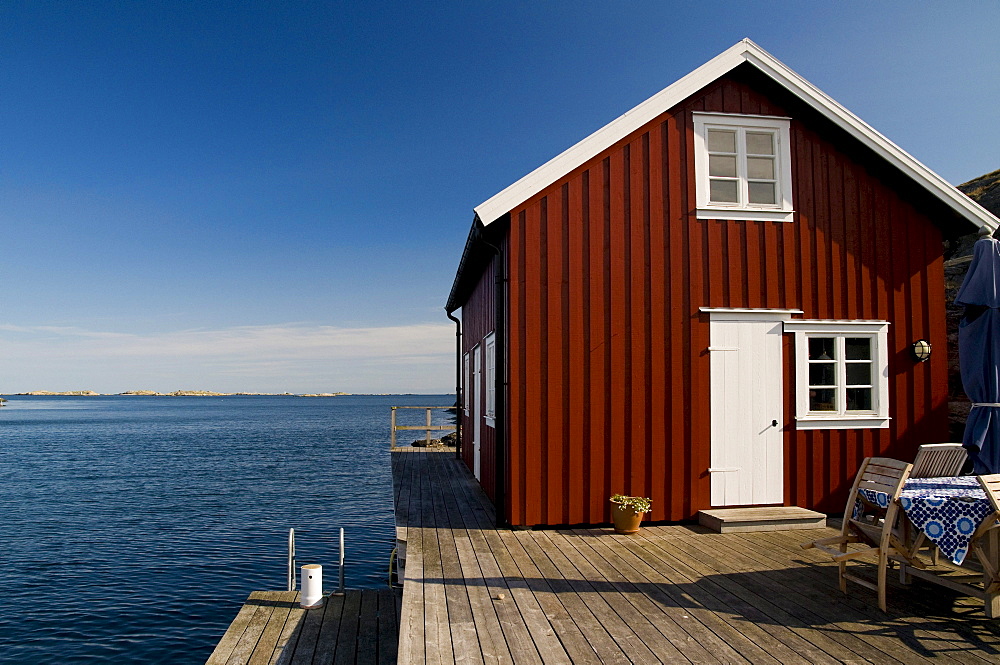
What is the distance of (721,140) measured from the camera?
7637 millimetres

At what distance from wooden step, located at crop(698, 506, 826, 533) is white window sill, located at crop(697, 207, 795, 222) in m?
3.35

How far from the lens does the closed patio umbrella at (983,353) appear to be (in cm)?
472

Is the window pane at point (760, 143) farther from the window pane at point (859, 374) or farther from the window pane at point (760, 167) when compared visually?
the window pane at point (859, 374)

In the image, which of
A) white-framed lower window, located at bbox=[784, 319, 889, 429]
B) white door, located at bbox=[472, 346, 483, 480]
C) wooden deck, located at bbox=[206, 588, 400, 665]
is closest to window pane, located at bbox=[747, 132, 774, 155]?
white-framed lower window, located at bbox=[784, 319, 889, 429]

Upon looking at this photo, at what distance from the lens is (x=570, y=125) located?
41.1 feet

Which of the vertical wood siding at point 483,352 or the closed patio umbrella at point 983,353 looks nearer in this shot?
the closed patio umbrella at point 983,353

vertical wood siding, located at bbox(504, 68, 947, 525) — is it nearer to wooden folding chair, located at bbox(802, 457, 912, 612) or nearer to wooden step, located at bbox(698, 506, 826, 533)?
wooden step, located at bbox(698, 506, 826, 533)

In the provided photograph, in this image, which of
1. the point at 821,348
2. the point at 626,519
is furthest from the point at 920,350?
the point at 626,519

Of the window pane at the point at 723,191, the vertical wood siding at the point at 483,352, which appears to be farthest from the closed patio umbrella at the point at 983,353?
the vertical wood siding at the point at 483,352

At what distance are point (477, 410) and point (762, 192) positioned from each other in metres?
5.67

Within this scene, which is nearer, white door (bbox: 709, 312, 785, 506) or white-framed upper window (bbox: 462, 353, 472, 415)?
white door (bbox: 709, 312, 785, 506)

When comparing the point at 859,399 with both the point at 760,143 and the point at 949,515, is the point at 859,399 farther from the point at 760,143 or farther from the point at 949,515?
the point at 949,515

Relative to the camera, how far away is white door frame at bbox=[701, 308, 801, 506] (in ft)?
24.2

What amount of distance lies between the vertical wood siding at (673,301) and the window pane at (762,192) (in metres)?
0.29
